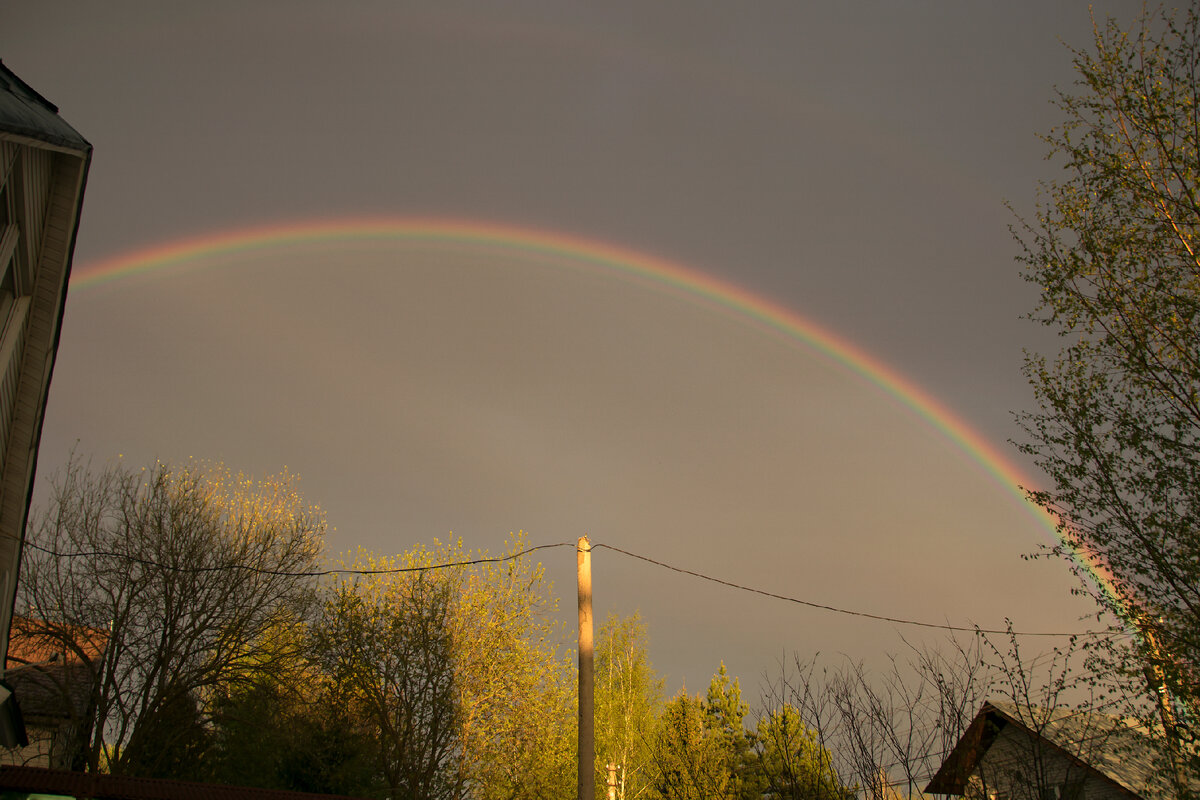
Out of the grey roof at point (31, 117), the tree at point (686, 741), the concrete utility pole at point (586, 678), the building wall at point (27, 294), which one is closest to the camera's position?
the grey roof at point (31, 117)

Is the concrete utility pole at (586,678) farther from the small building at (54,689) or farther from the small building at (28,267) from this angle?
the small building at (54,689)

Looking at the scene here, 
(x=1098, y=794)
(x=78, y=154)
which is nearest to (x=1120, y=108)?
(x=78, y=154)

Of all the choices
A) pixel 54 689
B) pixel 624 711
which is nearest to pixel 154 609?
pixel 54 689

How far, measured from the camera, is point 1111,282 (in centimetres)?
1179

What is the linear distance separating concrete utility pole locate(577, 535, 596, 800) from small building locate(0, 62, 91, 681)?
7.38 metres

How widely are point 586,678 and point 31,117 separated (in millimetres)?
9107

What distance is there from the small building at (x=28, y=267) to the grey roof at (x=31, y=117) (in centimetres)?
1

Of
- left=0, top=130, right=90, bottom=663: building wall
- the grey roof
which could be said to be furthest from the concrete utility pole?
the grey roof

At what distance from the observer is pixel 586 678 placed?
38.5 ft

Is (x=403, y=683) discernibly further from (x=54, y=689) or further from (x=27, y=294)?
(x=27, y=294)

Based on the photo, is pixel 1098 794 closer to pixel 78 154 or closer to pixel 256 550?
pixel 256 550

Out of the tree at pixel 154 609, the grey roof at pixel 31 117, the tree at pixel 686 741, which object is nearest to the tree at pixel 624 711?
the tree at pixel 686 741

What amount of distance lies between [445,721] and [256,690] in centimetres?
537

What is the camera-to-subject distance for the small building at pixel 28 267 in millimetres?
8297
